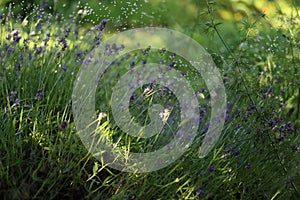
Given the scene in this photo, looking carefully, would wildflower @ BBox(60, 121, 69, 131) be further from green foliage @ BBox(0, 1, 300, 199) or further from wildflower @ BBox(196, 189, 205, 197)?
wildflower @ BBox(196, 189, 205, 197)

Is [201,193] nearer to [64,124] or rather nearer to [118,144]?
[118,144]

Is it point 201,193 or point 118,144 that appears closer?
point 201,193

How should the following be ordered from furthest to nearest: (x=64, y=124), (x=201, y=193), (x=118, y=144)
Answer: (x=118, y=144), (x=201, y=193), (x=64, y=124)

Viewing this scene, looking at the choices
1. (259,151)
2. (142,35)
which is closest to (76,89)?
(259,151)

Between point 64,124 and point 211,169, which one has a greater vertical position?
point 64,124

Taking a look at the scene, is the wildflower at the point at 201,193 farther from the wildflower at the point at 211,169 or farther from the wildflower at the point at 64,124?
the wildflower at the point at 64,124

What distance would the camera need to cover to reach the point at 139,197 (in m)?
1.89

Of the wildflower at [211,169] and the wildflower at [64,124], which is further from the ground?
the wildflower at [64,124]

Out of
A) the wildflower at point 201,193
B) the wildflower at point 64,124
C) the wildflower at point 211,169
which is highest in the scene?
the wildflower at point 64,124

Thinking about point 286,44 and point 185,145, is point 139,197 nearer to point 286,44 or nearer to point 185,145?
point 185,145

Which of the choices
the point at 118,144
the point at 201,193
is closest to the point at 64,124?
the point at 118,144

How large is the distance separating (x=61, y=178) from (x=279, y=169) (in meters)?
1.01

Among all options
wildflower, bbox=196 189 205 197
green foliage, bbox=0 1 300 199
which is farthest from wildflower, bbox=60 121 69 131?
wildflower, bbox=196 189 205 197

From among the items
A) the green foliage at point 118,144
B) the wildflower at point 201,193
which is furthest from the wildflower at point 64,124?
the wildflower at point 201,193
